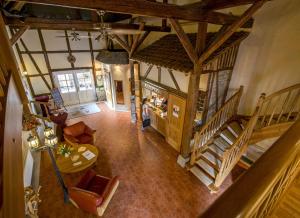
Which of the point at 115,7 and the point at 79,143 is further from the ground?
the point at 115,7

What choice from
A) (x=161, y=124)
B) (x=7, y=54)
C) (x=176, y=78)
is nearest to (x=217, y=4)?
(x=176, y=78)

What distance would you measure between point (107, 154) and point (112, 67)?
4.65 m

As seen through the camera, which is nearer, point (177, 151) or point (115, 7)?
point (115, 7)

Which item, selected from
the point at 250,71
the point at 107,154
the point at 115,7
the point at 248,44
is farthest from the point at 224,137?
the point at 115,7

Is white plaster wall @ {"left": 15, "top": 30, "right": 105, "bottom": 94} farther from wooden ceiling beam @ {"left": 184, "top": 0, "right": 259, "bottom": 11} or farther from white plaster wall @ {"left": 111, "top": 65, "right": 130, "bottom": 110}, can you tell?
wooden ceiling beam @ {"left": 184, "top": 0, "right": 259, "bottom": 11}

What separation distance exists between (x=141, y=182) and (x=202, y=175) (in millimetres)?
1878

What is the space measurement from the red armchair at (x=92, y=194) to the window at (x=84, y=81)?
695cm

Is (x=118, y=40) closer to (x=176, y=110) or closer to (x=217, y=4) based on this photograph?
(x=176, y=110)

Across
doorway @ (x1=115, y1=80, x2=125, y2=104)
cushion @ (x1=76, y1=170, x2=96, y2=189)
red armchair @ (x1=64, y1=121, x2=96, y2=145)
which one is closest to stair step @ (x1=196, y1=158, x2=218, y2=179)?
cushion @ (x1=76, y1=170, x2=96, y2=189)

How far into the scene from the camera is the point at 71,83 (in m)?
9.42

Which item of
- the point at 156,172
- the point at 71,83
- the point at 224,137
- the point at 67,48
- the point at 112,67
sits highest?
the point at 67,48

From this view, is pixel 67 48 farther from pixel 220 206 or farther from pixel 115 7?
pixel 220 206

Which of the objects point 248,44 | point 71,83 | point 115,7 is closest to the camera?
point 115,7

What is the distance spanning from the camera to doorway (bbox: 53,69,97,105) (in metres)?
9.09
